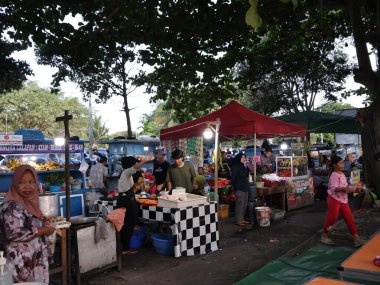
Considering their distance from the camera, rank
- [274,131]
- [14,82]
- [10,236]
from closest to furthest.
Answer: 1. [10,236]
2. [14,82]
3. [274,131]

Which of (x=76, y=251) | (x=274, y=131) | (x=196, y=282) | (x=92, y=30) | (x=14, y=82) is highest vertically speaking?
(x=92, y=30)

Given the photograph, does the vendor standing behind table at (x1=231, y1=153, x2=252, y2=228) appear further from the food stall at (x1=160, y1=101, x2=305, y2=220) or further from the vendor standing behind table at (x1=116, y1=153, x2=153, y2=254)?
the vendor standing behind table at (x1=116, y1=153, x2=153, y2=254)

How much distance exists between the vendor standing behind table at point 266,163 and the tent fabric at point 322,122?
1.59 m

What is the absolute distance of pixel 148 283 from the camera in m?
4.98

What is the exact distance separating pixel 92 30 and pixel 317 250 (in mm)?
5643

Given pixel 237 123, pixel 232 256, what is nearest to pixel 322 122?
pixel 237 123

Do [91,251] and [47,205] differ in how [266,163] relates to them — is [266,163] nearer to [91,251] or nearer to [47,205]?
[91,251]

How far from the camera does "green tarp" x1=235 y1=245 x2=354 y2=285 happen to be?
4.82m

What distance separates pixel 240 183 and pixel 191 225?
8.28 ft

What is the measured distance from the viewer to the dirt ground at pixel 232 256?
517 cm

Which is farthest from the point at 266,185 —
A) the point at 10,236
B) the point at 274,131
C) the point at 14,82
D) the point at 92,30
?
the point at 10,236

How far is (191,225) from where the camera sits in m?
6.07

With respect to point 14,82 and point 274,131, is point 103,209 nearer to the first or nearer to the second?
point 14,82

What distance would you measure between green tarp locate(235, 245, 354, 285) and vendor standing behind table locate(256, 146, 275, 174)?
17.8 ft
